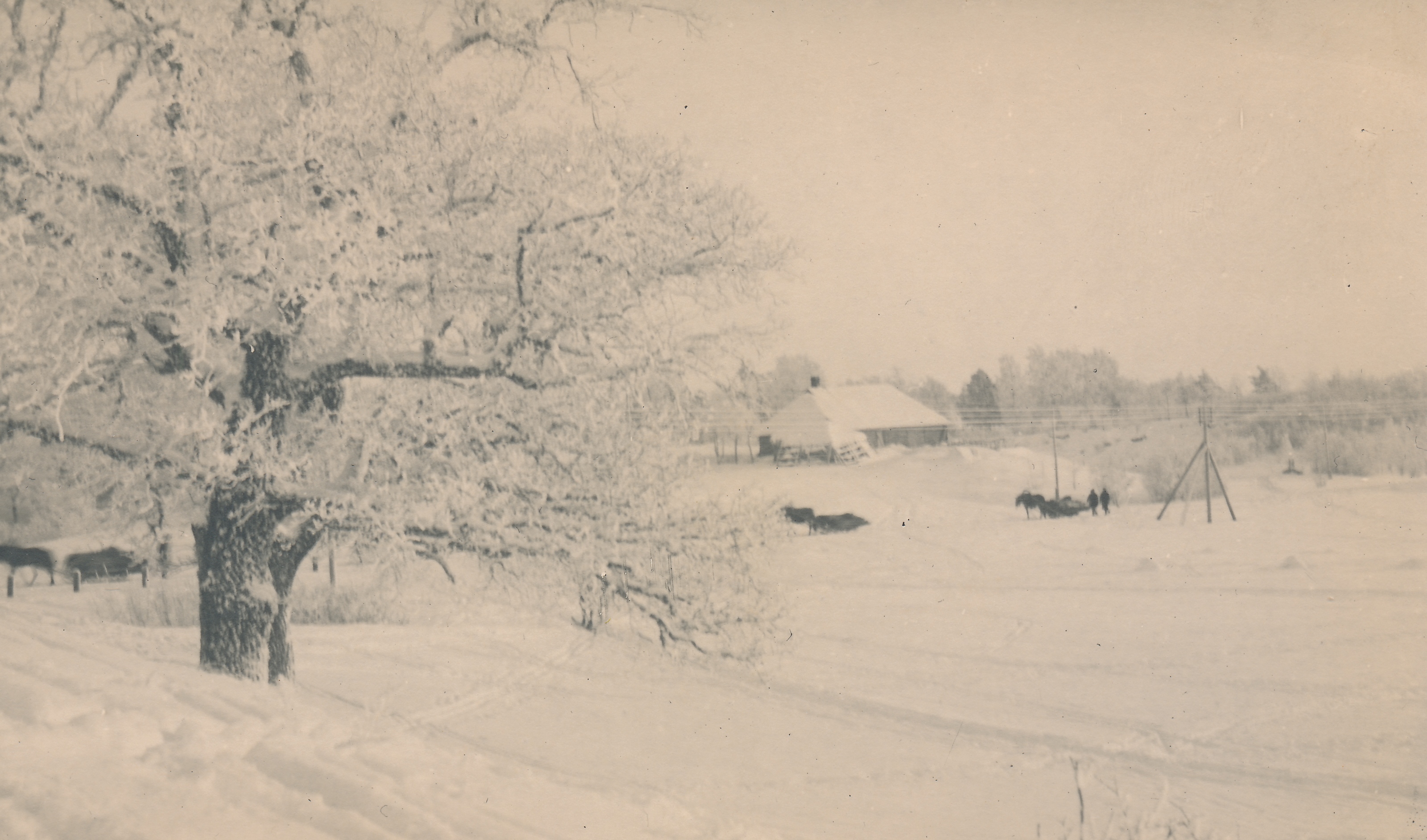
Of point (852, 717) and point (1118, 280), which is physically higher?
point (1118, 280)

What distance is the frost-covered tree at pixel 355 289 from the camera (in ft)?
9.25

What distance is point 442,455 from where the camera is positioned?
3072mm

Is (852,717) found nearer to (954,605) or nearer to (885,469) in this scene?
(954,605)

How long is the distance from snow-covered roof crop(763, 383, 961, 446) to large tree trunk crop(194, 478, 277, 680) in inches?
71.3

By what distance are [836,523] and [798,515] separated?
14 centimetres

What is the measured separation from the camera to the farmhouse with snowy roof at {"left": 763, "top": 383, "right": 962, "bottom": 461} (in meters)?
3.17

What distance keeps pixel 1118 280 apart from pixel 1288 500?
104 centimetres

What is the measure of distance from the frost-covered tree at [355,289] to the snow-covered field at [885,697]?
0.32 meters

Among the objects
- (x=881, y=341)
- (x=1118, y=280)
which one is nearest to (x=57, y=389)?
(x=881, y=341)

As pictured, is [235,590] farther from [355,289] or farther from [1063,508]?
[1063,508]

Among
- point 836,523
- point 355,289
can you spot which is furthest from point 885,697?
point 355,289

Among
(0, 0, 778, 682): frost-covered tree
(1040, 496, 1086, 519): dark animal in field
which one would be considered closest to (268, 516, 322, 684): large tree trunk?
(0, 0, 778, 682): frost-covered tree

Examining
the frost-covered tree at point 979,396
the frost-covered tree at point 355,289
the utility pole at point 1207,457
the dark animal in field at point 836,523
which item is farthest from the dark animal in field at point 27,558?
the utility pole at point 1207,457

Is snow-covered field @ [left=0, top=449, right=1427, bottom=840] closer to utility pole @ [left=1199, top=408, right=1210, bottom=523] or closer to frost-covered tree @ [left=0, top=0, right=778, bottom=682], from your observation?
utility pole @ [left=1199, top=408, right=1210, bottom=523]
